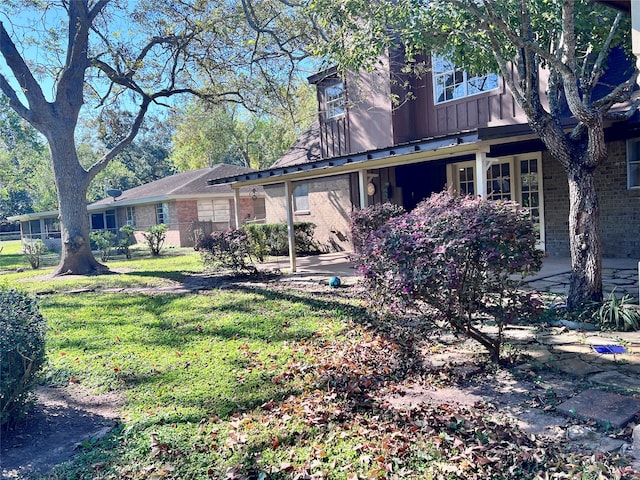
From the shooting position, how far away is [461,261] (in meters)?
4.04

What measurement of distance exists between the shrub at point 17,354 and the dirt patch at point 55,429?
0.20 m

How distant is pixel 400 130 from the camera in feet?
40.7

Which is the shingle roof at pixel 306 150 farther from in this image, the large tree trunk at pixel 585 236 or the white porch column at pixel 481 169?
the large tree trunk at pixel 585 236

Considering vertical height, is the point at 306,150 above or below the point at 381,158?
above

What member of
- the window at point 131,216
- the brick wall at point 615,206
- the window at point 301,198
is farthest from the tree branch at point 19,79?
the window at point 131,216

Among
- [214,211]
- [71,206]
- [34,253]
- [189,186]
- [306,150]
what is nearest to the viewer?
[71,206]

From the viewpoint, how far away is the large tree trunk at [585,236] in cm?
582

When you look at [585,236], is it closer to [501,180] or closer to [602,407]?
[602,407]

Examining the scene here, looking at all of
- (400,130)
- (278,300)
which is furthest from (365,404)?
(400,130)

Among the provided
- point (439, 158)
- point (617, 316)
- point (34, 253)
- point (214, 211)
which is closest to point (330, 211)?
point (439, 158)

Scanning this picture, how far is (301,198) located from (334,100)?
4.10 meters

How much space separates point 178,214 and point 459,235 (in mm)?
21843

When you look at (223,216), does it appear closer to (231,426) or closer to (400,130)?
(400,130)

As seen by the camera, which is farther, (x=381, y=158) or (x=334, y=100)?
(x=334, y=100)
